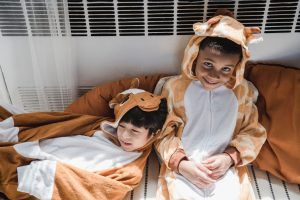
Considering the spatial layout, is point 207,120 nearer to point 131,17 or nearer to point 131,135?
point 131,135

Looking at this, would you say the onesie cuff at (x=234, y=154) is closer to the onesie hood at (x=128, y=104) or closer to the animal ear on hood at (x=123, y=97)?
the onesie hood at (x=128, y=104)

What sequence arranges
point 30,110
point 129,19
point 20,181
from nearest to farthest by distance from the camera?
point 20,181, point 129,19, point 30,110

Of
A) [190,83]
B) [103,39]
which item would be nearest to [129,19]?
[103,39]

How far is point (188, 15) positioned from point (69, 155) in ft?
1.82

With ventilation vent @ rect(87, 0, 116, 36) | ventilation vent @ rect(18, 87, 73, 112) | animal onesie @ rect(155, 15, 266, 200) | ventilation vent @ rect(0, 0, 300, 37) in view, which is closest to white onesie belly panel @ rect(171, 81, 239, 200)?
animal onesie @ rect(155, 15, 266, 200)

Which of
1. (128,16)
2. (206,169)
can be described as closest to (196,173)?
(206,169)

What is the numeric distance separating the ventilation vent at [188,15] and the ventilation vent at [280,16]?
211 mm

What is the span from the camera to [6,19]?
1.22 metres

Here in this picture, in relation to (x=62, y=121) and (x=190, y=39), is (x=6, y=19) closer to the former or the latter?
(x=62, y=121)

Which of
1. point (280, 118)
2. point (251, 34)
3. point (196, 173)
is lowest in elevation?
point (196, 173)

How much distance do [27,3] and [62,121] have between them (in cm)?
38

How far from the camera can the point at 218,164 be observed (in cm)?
→ 120

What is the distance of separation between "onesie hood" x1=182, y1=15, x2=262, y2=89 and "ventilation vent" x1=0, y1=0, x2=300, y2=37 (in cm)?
7

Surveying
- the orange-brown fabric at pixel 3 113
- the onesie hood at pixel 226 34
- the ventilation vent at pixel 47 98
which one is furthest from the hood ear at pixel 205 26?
the orange-brown fabric at pixel 3 113
